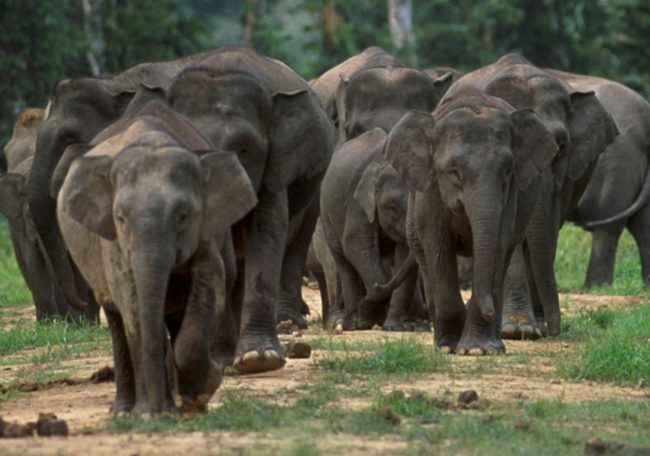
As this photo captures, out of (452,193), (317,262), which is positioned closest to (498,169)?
(452,193)

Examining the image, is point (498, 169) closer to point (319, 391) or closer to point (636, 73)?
point (319, 391)

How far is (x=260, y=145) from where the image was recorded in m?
10.2

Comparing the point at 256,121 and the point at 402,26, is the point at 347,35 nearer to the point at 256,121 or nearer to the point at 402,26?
the point at 402,26

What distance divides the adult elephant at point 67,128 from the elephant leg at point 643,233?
689 cm

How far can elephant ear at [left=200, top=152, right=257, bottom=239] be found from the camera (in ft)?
27.0

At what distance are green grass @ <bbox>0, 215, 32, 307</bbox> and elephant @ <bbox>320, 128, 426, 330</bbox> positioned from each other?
389cm

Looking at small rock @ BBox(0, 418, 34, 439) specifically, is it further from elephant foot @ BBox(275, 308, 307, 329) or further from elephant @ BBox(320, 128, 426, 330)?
elephant foot @ BBox(275, 308, 307, 329)

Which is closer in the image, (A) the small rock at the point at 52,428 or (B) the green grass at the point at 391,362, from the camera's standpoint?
(A) the small rock at the point at 52,428

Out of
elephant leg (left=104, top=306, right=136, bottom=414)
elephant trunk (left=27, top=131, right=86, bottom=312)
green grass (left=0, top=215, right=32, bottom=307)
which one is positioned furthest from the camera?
green grass (left=0, top=215, right=32, bottom=307)

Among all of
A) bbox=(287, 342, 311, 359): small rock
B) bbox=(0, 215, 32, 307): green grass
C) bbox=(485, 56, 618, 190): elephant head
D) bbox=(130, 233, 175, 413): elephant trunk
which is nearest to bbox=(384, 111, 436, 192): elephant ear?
bbox=(287, 342, 311, 359): small rock

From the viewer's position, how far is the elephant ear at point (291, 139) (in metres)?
10.5

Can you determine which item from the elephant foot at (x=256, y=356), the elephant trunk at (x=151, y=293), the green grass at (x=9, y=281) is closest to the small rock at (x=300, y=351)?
the elephant foot at (x=256, y=356)

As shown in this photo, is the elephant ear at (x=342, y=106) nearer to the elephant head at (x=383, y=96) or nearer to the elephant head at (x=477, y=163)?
the elephant head at (x=383, y=96)

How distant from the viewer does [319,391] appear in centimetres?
914
